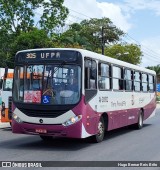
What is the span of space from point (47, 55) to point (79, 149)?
9.29ft

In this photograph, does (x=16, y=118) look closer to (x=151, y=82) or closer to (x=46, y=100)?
Answer: (x=46, y=100)

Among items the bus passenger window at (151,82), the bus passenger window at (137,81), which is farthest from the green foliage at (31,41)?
the bus passenger window at (137,81)

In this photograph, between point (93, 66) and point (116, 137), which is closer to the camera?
point (93, 66)

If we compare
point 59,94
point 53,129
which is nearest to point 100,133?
point 53,129

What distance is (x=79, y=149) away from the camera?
11992mm

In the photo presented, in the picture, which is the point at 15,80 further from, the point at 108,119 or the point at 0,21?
the point at 0,21

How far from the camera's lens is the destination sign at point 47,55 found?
1210 centimetres

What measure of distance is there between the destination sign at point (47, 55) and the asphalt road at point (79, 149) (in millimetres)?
2534

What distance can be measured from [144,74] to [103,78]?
645cm

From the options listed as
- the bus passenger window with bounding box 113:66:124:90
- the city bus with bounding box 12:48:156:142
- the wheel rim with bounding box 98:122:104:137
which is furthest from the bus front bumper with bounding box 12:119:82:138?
the bus passenger window with bounding box 113:66:124:90

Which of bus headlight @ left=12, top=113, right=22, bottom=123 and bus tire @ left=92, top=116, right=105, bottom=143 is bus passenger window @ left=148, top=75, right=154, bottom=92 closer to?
bus tire @ left=92, top=116, right=105, bottom=143

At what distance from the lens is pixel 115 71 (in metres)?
15.0

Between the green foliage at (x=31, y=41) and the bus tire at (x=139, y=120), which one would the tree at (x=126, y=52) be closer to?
the green foliage at (x=31, y=41)

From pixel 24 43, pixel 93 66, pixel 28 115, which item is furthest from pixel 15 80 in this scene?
pixel 24 43
